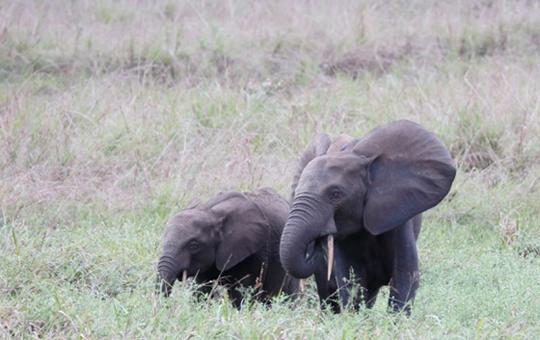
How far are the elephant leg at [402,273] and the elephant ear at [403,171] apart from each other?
188 mm

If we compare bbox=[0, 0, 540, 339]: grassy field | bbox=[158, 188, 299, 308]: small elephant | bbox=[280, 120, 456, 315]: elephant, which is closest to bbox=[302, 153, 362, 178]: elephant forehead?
bbox=[280, 120, 456, 315]: elephant

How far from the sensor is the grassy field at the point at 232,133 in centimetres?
582

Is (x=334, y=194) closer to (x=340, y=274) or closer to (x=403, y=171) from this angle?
(x=403, y=171)

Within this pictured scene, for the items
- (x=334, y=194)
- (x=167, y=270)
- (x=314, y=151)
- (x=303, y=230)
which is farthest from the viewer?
(x=167, y=270)

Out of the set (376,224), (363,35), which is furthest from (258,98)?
(376,224)

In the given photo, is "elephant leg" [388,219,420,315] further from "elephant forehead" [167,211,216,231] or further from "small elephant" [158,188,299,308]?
"elephant forehead" [167,211,216,231]

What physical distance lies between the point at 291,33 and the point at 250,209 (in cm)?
615

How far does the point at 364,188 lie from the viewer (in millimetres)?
6066

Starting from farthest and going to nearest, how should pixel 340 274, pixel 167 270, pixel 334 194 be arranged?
pixel 167 270
pixel 340 274
pixel 334 194

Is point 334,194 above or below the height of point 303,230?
above

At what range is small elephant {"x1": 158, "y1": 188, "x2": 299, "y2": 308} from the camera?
6.71 m

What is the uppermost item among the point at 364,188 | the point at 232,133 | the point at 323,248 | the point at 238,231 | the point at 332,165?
the point at 332,165

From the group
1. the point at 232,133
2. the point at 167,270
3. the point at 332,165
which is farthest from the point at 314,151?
the point at 232,133

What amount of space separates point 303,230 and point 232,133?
4.20 meters
